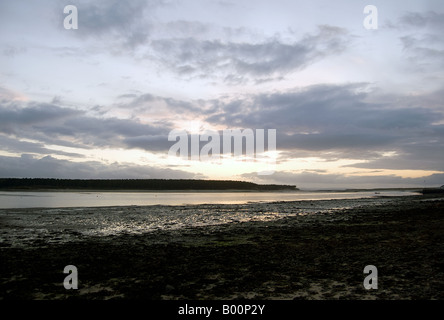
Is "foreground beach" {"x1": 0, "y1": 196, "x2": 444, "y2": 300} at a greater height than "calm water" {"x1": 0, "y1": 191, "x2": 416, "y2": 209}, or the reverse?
"foreground beach" {"x1": 0, "y1": 196, "x2": 444, "y2": 300}

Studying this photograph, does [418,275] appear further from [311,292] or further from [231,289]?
[231,289]

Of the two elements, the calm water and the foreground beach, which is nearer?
the foreground beach

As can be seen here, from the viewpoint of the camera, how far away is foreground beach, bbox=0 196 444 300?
902 centimetres

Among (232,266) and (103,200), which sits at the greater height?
(232,266)

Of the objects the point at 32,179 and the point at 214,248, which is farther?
the point at 32,179

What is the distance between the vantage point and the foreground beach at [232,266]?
9016 mm

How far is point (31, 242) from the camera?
17.8 meters

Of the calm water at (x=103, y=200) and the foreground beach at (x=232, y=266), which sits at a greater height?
the foreground beach at (x=232, y=266)

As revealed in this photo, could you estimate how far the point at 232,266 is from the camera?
12070mm

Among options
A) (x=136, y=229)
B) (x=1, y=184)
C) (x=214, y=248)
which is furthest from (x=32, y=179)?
(x=214, y=248)

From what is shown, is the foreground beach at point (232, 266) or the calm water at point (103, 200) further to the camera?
the calm water at point (103, 200)

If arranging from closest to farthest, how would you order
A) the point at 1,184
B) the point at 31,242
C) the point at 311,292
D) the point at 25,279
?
the point at 311,292 → the point at 25,279 → the point at 31,242 → the point at 1,184
